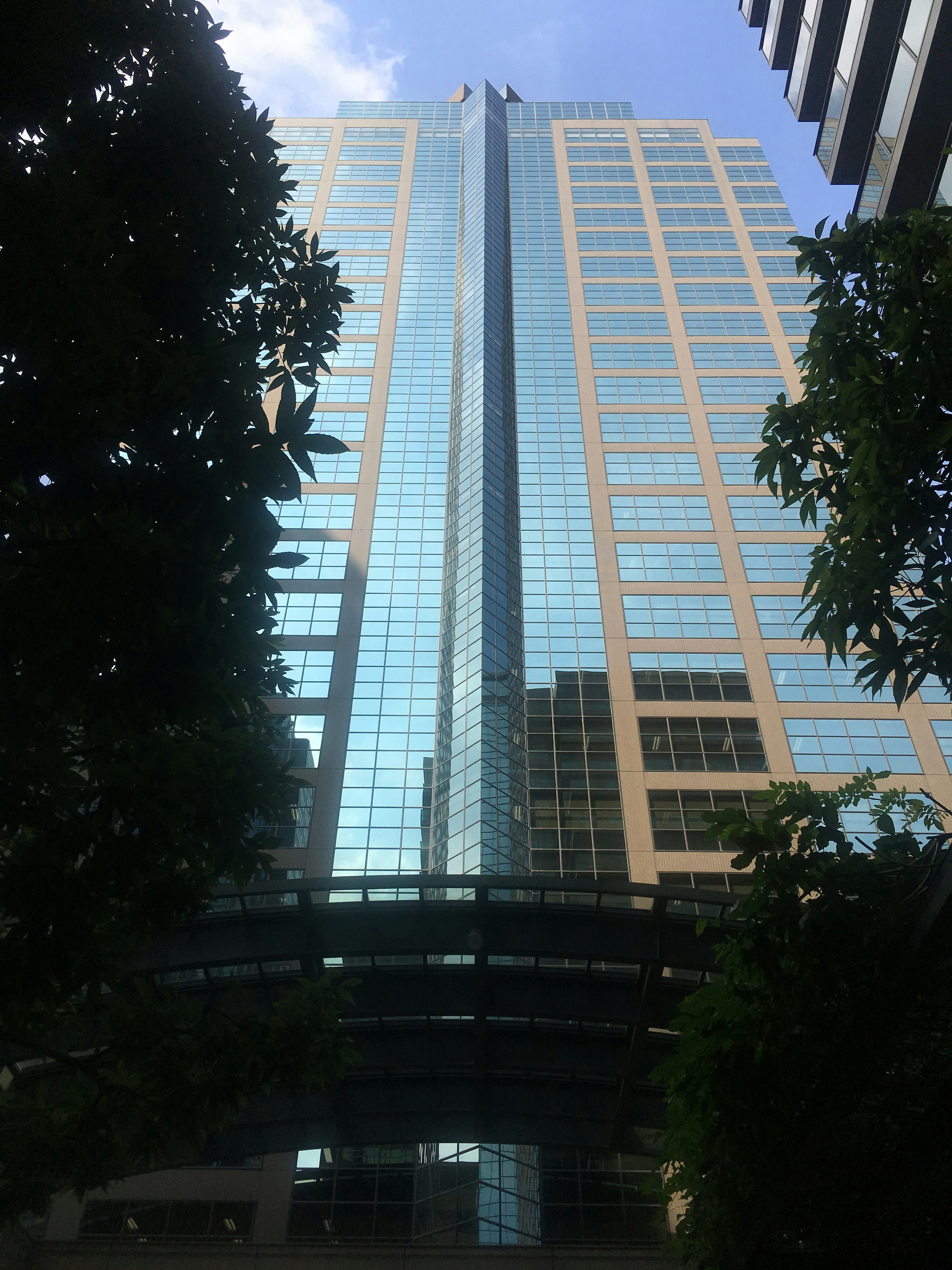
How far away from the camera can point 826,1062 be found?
645 cm

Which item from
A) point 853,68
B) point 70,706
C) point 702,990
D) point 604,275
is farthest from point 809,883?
point 604,275

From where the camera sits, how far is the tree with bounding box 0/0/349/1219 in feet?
18.6

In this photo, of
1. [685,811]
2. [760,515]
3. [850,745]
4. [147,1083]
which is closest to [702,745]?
[685,811]

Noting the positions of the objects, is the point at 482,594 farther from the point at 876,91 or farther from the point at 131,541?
the point at 131,541

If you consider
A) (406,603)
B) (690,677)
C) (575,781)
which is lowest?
(575,781)

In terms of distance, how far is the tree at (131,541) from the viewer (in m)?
5.66

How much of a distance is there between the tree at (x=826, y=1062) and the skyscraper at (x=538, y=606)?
10446mm

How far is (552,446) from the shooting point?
5309 cm

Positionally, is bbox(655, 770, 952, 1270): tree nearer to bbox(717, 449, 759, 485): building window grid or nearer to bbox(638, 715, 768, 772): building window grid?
bbox(638, 715, 768, 772): building window grid

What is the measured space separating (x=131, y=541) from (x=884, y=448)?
5.25 metres

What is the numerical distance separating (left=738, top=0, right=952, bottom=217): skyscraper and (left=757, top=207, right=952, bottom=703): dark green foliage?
32.1 feet

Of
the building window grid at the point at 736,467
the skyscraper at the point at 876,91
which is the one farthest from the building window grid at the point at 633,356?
the skyscraper at the point at 876,91

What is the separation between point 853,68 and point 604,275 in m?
49.2

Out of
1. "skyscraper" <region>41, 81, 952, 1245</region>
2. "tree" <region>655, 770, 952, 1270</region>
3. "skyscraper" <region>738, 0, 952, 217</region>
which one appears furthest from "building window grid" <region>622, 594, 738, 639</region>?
"tree" <region>655, 770, 952, 1270</region>
